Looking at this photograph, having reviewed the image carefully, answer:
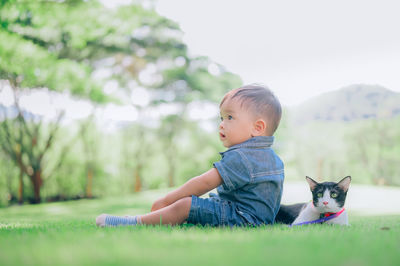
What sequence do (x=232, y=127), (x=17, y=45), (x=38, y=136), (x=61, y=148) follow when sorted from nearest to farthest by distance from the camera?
(x=232, y=127) → (x=17, y=45) → (x=38, y=136) → (x=61, y=148)

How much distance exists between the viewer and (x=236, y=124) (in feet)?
7.73

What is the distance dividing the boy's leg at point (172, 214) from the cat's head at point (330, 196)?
1.06 meters

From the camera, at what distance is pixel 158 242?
1.37m

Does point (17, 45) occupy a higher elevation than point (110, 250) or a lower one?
higher

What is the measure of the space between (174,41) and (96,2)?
4506 mm

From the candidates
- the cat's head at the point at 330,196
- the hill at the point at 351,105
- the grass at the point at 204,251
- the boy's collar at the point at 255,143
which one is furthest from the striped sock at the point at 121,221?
the hill at the point at 351,105

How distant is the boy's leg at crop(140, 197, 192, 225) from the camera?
2156 mm

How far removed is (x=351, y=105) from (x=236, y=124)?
13883 mm

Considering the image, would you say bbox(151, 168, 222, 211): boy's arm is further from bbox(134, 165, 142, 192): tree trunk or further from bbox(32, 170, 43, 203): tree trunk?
bbox(134, 165, 142, 192): tree trunk

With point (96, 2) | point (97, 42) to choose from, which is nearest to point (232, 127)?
point (96, 2)

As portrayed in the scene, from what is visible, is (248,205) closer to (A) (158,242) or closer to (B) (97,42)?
(A) (158,242)

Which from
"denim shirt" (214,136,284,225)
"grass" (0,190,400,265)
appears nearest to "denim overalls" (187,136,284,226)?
"denim shirt" (214,136,284,225)

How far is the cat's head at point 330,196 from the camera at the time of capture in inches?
101

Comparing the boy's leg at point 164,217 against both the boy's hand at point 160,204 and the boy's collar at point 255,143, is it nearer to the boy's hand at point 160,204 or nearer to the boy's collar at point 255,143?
the boy's hand at point 160,204
